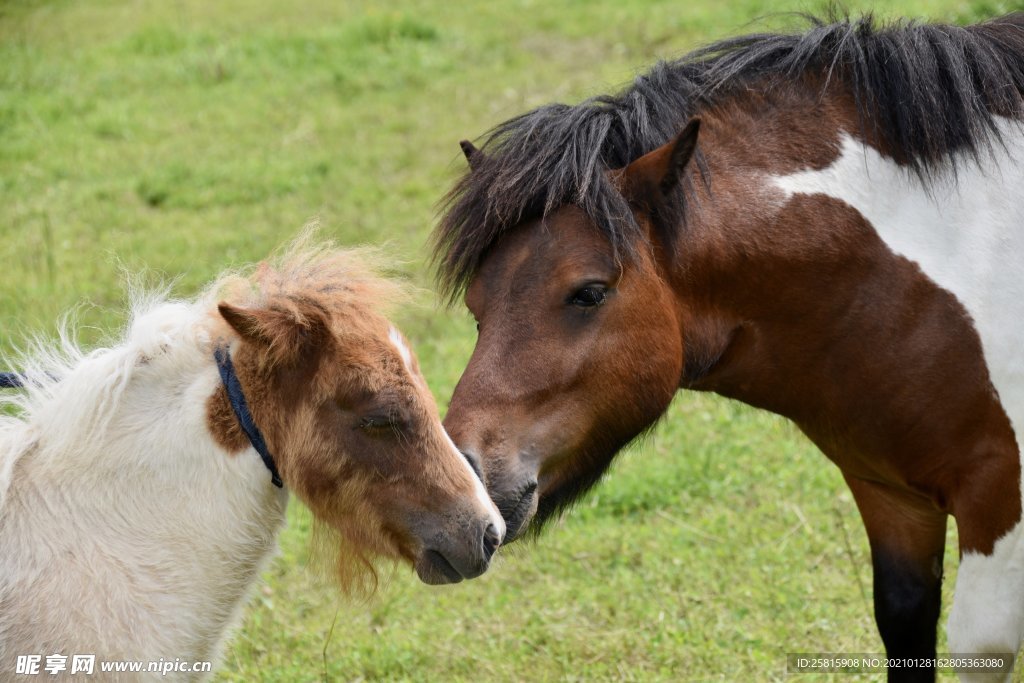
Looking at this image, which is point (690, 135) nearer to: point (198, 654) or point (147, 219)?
point (198, 654)

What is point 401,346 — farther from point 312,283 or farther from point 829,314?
point 829,314

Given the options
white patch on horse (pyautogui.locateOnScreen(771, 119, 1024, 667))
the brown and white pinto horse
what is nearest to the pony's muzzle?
the brown and white pinto horse

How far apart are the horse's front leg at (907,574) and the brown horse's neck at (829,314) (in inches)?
13.1

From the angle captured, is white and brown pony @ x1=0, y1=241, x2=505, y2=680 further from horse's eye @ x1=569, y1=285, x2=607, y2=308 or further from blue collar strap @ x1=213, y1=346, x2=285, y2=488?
horse's eye @ x1=569, y1=285, x2=607, y2=308

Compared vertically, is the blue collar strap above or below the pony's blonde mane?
below

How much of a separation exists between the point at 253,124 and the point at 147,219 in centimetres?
175

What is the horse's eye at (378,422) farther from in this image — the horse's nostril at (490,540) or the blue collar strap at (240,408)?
the horse's nostril at (490,540)

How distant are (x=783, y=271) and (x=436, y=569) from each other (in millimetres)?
1358

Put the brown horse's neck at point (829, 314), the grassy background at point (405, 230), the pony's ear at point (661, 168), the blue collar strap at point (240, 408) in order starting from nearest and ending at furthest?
the blue collar strap at point (240, 408)
the pony's ear at point (661, 168)
the brown horse's neck at point (829, 314)
the grassy background at point (405, 230)

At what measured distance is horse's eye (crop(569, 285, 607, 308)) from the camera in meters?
3.20

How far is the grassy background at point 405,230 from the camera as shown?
4.70 meters

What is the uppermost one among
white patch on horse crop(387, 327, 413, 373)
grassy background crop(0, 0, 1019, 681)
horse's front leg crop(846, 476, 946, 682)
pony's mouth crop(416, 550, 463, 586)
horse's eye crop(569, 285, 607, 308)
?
horse's eye crop(569, 285, 607, 308)

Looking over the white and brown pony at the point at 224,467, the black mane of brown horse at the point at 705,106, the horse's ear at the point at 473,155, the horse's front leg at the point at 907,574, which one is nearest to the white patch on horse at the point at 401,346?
the white and brown pony at the point at 224,467

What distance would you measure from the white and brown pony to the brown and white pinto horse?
199 millimetres
